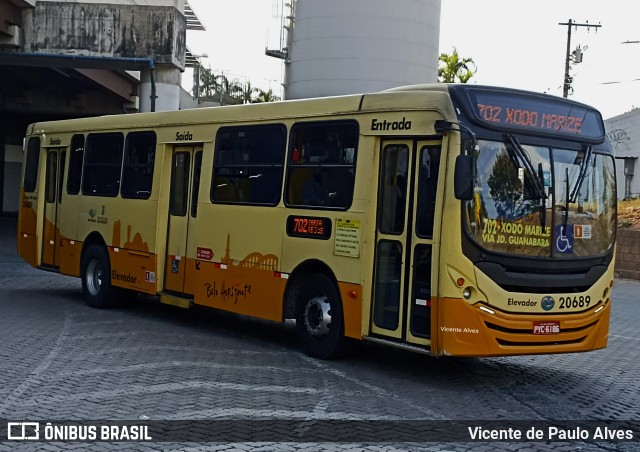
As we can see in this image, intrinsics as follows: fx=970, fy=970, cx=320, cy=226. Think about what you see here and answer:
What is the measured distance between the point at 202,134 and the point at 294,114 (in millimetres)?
2262

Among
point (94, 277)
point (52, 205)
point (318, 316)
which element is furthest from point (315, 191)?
point (52, 205)

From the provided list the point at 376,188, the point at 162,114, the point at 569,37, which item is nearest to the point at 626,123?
the point at 569,37

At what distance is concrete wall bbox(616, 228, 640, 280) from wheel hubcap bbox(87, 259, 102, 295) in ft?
52.2

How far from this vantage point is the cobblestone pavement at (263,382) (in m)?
8.03

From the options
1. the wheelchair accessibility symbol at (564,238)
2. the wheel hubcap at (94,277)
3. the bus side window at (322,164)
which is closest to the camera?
the wheelchair accessibility symbol at (564,238)

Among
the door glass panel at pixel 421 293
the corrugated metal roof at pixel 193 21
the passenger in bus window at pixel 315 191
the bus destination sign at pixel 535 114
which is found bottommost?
the door glass panel at pixel 421 293

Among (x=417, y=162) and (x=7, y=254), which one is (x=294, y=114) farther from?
(x=7, y=254)

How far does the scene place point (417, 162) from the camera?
10125mm

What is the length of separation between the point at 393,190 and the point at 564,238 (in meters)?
1.86

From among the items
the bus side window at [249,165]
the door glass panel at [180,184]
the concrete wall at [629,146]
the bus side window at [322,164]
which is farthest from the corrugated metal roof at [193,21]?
the bus side window at [322,164]

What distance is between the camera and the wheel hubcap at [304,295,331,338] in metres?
11.1

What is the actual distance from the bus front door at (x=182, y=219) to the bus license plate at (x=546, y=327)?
213 inches

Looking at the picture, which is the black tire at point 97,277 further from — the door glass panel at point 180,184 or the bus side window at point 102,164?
the door glass panel at point 180,184

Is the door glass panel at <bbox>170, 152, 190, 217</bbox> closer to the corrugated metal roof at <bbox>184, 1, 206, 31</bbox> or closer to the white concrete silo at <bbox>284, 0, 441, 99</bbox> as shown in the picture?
the white concrete silo at <bbox>284, 0, 441, 99</bbox>
